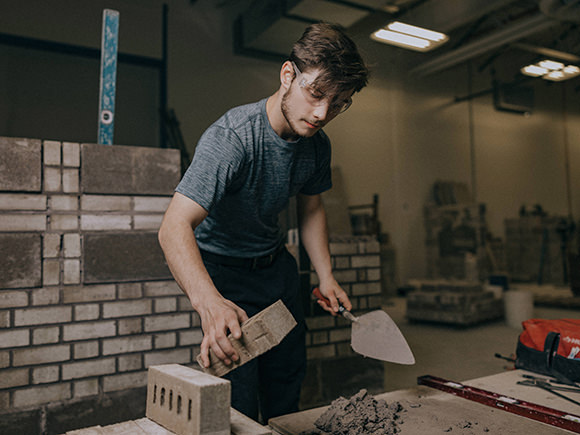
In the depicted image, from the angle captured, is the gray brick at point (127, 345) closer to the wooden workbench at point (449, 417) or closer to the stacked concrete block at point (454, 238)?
the wooden workbench at point (449, 417)

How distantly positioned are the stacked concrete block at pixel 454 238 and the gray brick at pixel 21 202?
23.1 ft

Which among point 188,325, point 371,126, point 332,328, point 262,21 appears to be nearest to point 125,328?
point 188,325

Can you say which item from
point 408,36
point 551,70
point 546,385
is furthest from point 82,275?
point 551,70

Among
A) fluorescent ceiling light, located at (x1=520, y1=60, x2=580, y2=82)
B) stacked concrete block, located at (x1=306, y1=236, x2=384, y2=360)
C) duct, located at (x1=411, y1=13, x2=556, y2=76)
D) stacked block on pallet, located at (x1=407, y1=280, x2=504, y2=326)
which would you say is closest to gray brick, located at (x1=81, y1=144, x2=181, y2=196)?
stacked concrete block, located at (x1=306, y1=236, x2=384, y2=360)

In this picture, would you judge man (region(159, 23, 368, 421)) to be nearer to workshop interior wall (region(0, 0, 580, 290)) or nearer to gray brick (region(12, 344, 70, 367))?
gray brick (region(12, 344, 70, 367))

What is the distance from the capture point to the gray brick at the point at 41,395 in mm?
1816

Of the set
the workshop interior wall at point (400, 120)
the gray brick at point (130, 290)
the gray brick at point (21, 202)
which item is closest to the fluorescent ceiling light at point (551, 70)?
the workshop interior wall at point (400, 120)

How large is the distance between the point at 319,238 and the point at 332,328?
106 centimetres

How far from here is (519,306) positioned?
4875 mm

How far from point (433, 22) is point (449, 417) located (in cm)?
583

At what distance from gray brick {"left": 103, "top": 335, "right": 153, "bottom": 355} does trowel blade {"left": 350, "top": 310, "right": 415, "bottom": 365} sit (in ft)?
3.35

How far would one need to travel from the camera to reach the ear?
1.34 metres

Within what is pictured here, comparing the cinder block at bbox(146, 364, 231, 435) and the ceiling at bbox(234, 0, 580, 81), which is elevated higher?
the ceiling at bbox(234, 0, 580, 81)

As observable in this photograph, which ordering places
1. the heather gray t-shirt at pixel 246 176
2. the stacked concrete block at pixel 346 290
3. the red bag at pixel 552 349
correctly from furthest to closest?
1. the stacked concrete block at pixel 346 290
2. the red bag at pixel 552 349
3. the heather gray t-shirt at pixel 246 176
